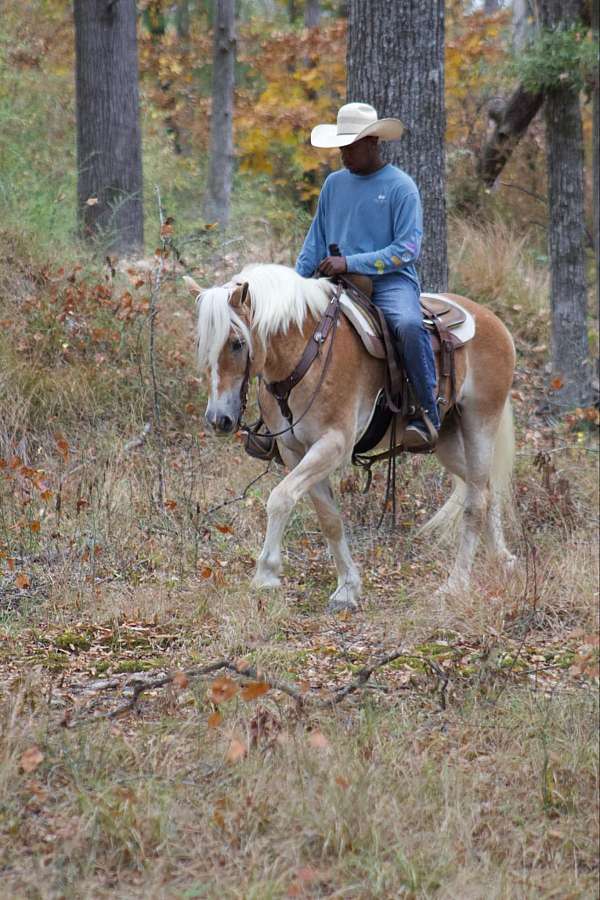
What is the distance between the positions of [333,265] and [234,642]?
243 cm

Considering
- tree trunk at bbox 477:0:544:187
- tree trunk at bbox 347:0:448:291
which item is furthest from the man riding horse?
tree trunk at bbox 477:0:544:187

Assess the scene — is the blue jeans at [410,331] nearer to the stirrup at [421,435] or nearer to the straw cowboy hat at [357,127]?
the stirrup at [421,435]

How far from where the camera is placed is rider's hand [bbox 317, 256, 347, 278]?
6734mm

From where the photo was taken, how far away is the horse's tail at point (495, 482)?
317 inches

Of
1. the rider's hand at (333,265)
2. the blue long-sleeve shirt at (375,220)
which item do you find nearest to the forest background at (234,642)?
the rider's hand at (333,265)

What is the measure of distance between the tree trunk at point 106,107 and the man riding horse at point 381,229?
21.3 ft

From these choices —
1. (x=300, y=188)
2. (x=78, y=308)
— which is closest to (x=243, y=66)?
(x=300, y=188)

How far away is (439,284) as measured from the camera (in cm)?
973

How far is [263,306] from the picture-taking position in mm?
6254

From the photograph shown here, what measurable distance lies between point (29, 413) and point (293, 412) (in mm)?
3448

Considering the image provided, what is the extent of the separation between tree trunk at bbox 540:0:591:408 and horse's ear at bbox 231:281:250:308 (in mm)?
7101

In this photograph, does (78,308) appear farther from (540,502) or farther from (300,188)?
(300,188)

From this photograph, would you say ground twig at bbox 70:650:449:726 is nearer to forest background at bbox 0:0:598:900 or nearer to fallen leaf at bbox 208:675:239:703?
forest background at bbox 0:0:598:900

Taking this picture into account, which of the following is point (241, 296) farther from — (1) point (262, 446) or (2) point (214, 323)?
(1) point (262, 446)
